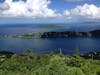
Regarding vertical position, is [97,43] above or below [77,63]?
below

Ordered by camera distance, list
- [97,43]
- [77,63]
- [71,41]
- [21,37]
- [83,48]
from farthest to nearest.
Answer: [21,37], [71,41], [97,43], [83,48], [77,63]

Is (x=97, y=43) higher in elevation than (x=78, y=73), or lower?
lower

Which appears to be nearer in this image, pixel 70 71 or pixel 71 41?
pixel 70 71

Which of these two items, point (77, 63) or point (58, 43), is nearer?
point (77, 63)

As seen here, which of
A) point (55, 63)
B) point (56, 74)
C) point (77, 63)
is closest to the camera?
point (56, 74)

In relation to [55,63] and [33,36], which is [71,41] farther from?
[55,63]

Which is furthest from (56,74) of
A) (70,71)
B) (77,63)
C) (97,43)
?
(97,43)

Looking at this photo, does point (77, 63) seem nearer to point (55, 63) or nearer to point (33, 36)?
point (55, 63)

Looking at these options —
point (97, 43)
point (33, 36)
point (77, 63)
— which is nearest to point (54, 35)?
point (33, 36)

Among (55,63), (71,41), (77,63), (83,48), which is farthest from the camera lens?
(71,41)
